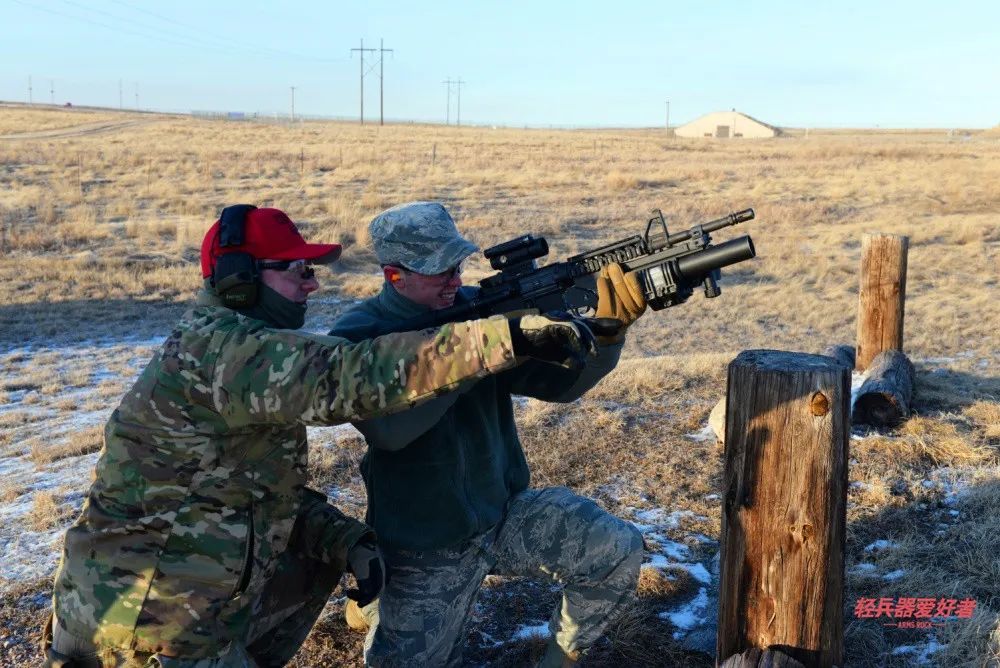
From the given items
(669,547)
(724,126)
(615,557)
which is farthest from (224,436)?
(724,126)

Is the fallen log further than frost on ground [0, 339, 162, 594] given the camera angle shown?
Yes

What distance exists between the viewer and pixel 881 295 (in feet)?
22.5

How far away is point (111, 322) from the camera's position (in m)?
9.86

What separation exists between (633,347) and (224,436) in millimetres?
7185

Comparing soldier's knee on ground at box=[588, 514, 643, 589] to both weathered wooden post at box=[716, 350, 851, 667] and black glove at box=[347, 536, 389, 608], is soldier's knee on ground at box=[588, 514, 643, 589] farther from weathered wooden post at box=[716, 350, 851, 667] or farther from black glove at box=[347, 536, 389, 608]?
black glove at box=[347, 536, 389, 608]

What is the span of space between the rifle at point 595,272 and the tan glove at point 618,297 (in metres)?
0.17

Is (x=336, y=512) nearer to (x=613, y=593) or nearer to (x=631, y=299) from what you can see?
(x=613, y=593)

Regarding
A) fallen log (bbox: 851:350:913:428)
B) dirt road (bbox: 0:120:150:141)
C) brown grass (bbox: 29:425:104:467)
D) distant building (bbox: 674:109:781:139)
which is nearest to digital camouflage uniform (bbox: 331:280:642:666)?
fallen log (bbox: 851:350:913:428)

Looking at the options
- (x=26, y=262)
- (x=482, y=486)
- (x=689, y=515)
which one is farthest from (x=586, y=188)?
(x=482, y=486)

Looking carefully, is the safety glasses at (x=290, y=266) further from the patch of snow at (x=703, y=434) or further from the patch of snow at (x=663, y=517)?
the patch of snow at (x=703, y=434)

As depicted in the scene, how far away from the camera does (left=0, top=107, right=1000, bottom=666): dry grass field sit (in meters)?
3.85

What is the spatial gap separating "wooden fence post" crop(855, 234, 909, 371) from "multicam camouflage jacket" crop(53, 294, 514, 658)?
5.52 metres

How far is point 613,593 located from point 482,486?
63cm

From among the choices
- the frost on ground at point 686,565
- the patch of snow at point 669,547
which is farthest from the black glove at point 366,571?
the patch of snow at point 669,547
